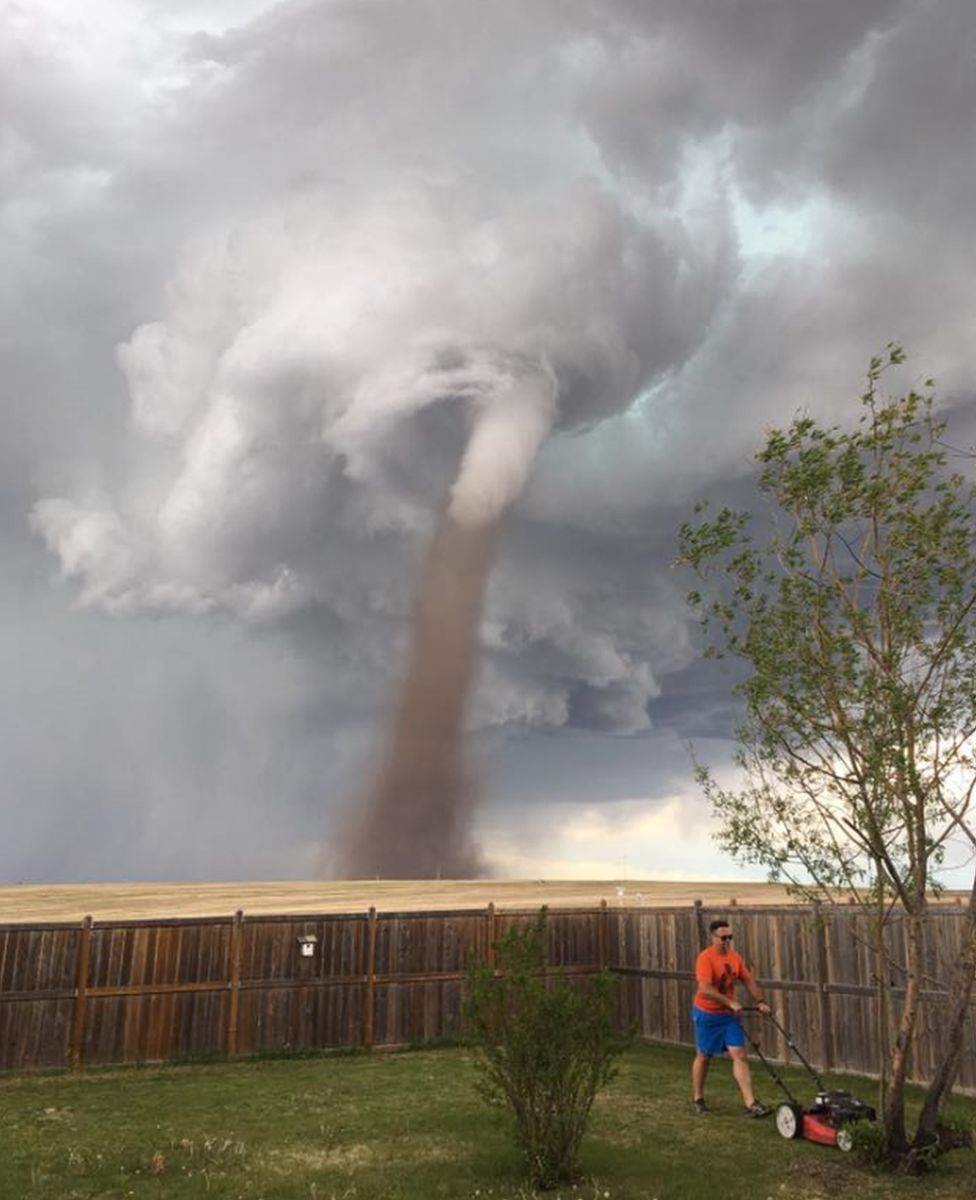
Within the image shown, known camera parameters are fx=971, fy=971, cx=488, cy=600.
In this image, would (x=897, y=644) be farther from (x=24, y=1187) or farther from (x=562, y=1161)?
(x=24, y=1187)

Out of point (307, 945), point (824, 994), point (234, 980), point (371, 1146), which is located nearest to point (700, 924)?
point (824, 994)

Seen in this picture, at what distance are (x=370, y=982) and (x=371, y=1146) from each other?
8.22 m

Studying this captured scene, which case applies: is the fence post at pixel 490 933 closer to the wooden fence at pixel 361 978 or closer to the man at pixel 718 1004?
the wooden fence at pixel 361 978

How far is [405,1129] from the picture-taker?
10812 mm

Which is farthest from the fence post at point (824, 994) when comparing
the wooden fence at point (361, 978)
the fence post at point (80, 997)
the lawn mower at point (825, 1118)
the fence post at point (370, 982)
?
the fence post at point (80, 997)

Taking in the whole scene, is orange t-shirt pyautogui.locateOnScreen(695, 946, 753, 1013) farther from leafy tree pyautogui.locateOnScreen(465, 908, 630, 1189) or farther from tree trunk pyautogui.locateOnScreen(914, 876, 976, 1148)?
leafy tree pyautogui.locateOnScreen(465, 908, 630, 1189)

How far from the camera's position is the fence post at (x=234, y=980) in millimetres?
16723

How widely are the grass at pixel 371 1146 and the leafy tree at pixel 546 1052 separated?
28 centimetres

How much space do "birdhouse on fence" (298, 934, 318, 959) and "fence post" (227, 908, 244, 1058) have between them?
1.06 metres

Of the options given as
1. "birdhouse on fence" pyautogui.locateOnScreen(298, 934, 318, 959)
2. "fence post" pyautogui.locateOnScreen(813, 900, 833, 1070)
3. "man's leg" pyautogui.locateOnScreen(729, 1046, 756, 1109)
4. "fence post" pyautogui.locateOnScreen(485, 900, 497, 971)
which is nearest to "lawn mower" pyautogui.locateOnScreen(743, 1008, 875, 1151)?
"man's leg" pyautogui.locateOnScreen(729, 1046, 756, 1109)

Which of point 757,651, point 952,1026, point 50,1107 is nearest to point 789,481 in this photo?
point 757,651

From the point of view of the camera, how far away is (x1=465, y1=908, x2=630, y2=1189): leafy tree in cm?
832

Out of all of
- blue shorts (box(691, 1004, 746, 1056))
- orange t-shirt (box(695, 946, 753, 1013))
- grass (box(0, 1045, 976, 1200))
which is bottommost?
grass (box(0, 1045, 976, 1200))

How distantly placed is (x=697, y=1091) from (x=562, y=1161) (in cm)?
400
